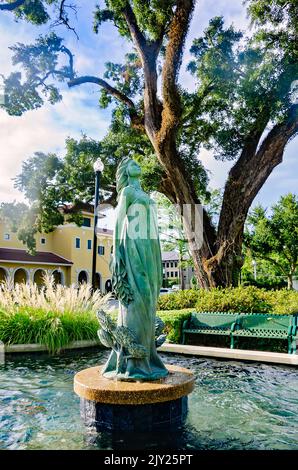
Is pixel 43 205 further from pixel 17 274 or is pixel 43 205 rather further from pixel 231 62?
pixel 17 274

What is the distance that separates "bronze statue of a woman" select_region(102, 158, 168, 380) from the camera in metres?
4.28

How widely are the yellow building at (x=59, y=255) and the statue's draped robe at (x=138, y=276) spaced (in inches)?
1297

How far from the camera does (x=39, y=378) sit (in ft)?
21.0

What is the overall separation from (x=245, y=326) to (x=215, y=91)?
9.68 meters

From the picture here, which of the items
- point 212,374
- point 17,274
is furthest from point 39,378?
point 17,274

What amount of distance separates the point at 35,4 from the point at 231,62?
7.03m

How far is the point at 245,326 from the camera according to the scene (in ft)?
28.3

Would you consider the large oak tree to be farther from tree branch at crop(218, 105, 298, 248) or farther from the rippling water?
the rippling water

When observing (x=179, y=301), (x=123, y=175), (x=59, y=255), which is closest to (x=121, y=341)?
(x=123, y=175)

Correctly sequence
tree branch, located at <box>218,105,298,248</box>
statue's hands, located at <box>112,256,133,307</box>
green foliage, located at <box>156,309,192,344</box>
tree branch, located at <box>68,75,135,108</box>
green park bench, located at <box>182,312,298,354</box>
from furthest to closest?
tree branch, located at <box>68,75,135,108</box> < tree branch, located at <box>218,105,298,248</box> < green foliage, located at <box>156,309,192,344</box> < green park bench, located at <box>182,312,298,354</box> < statue's hands, located at <box>112,256,133,307</box>

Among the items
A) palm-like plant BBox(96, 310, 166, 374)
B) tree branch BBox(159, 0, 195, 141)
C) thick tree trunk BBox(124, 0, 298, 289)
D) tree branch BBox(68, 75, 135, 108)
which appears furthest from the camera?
tree branch BBox(68, 75, 135, 108)

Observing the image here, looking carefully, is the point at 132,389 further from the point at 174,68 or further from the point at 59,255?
the point at 59,255

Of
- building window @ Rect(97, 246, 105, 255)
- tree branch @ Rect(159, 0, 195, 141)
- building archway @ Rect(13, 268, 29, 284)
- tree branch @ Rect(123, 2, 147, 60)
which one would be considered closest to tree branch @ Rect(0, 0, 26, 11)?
tree branch @ Rect(123, 2, 147, 60)

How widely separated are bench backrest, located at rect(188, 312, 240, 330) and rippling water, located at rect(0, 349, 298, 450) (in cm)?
162
